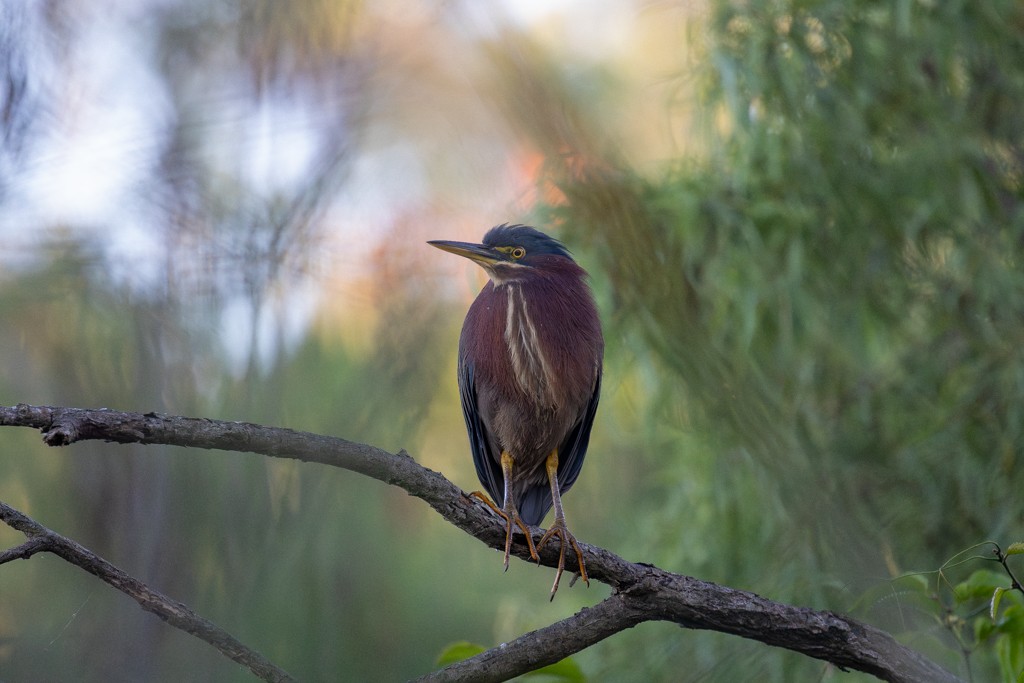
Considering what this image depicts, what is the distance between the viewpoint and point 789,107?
135 inches

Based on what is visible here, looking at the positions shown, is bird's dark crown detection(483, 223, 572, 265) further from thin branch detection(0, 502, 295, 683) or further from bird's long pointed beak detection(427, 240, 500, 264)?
thin branch detection(0, 502, 295, 683)

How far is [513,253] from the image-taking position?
8.93 feet

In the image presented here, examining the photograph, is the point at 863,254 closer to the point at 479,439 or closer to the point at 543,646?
the point at 479,439

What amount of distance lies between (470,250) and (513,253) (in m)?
0.15

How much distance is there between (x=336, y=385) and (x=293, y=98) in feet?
4.36

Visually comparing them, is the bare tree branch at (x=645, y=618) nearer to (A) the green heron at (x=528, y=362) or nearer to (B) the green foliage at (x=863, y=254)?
(A) the green heron at (x=528, y=362)

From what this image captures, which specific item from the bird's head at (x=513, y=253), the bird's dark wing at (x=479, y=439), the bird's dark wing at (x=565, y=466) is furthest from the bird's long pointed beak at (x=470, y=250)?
the bird's dark wing at (x=565, y=466)

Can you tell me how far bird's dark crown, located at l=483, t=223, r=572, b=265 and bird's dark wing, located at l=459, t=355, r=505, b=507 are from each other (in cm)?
37

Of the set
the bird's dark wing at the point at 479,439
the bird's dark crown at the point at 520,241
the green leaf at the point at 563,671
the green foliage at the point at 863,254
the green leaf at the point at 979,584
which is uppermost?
the green foliage at the point at 863,254

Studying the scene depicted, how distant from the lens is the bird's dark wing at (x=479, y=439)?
103 inches

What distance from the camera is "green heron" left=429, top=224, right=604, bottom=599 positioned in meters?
2.45

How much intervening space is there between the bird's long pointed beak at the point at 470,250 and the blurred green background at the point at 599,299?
19 centimetres

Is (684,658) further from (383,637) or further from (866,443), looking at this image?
(383,637)

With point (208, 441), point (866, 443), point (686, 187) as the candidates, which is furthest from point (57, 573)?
point (866, 443)
